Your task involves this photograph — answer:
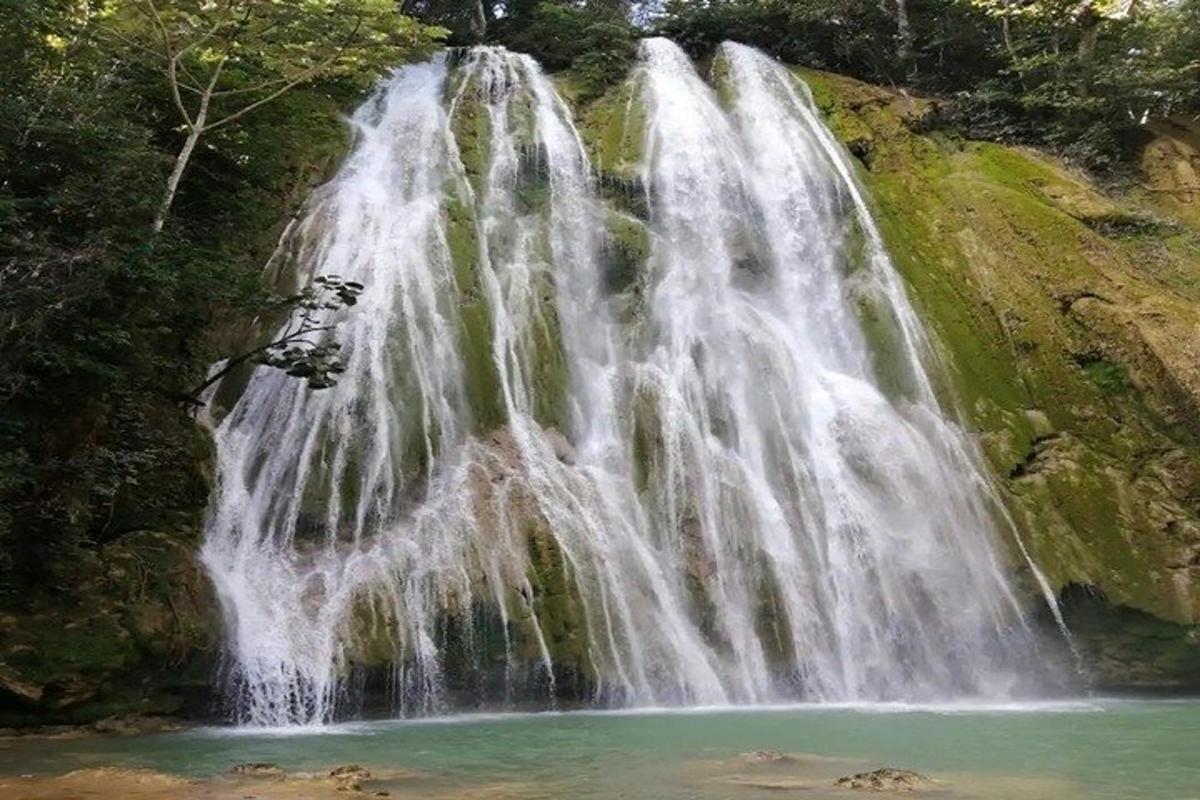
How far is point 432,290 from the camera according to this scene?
15555 millimetres

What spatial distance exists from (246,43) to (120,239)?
17.2 feet

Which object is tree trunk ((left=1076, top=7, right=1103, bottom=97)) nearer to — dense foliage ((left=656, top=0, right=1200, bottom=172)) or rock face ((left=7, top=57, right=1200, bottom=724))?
dense foliage ((left=656, top=0, right=1200, bottom=172))

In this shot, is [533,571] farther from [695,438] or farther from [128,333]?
[128,333]

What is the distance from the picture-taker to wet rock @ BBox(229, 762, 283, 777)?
21.4 ft

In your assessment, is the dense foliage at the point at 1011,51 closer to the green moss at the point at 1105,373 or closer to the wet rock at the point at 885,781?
the green moss at the point at 1105,373

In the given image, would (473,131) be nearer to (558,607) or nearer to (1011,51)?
(558,607)

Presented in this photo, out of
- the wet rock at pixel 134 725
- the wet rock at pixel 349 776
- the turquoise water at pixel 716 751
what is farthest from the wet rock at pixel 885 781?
the wet rock at pixel 134 725

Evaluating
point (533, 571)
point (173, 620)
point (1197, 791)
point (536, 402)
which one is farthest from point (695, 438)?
point (1197, 791)

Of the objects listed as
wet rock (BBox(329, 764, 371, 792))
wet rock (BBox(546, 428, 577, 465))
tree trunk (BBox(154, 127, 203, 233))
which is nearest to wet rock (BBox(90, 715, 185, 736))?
wet rock (BBox(329, 764, 371, 792))

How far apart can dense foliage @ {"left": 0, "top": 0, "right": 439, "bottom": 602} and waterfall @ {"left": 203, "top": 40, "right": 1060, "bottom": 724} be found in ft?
4.08

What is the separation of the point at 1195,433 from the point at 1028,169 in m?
7.43

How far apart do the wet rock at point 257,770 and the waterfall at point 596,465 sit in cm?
363

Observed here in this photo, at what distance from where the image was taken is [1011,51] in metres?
22.5

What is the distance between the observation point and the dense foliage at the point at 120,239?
9281mm
